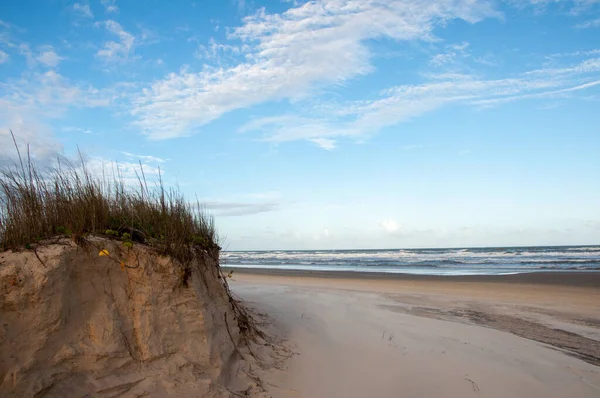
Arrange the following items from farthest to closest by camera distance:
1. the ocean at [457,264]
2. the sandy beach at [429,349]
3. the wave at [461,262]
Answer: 1. the wave at [461,262]
2. the ocean at [457,264]
3. the sandy beach at [429,349]

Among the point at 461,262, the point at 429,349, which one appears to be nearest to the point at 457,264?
the point at 461,262

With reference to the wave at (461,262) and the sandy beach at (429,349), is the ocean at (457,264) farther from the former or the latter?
the sandy beach at (429,349)

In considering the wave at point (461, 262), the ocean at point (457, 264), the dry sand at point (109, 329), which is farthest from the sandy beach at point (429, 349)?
the wave at point (461, 262)

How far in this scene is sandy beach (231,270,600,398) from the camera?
192 inches

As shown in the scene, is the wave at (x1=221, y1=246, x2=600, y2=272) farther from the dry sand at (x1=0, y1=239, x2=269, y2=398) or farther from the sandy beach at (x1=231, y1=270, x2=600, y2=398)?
the dry sand at (x1=0, y1=239, x2=269, y2=398)

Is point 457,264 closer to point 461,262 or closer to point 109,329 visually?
point 461,262

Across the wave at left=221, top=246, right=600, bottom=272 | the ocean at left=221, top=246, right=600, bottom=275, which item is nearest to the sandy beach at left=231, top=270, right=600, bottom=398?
the ocean at left=221, top=246, right=600, bottom=275

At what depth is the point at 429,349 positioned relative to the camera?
241 inches

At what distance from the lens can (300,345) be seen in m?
5.77

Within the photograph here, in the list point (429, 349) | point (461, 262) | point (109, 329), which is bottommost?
point (429, 349)

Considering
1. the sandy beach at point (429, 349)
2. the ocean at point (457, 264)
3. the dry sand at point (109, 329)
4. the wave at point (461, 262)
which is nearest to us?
the dry sand at point (109, 329)

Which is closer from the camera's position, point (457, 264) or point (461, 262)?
point (457, 264)

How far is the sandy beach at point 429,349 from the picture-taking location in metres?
4.88

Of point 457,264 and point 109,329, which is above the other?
point 109,329
